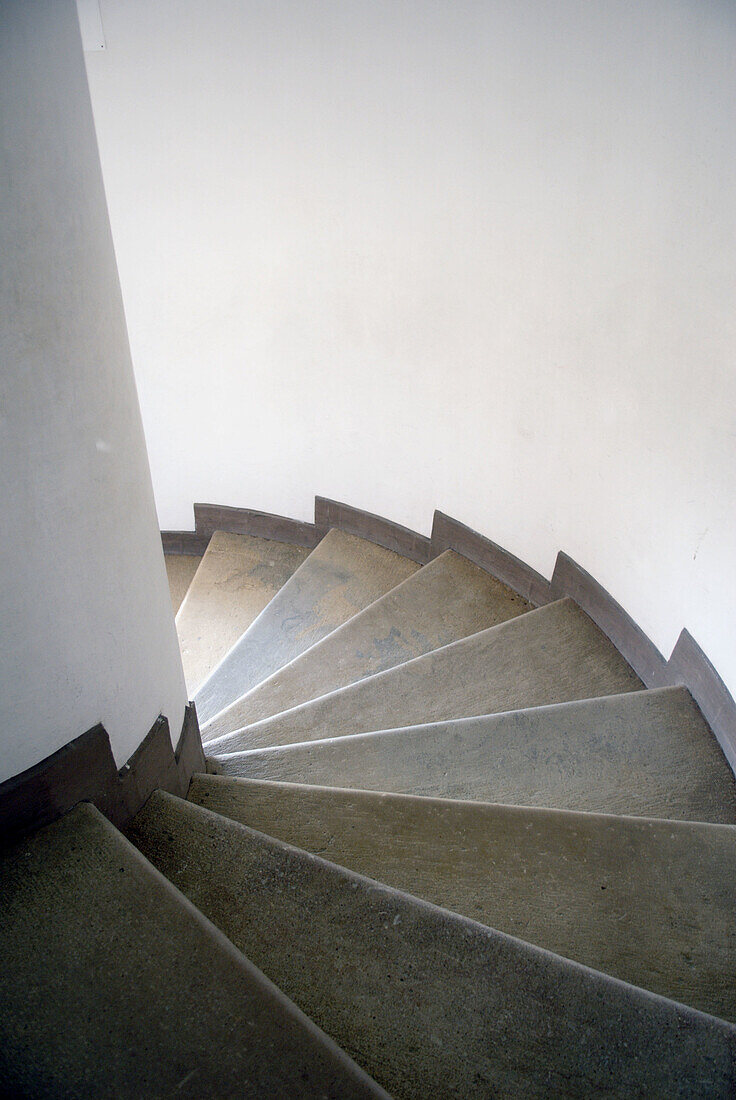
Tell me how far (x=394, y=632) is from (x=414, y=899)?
1.57 meters

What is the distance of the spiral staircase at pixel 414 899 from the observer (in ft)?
3.24

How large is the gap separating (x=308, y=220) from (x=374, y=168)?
1.09 ft

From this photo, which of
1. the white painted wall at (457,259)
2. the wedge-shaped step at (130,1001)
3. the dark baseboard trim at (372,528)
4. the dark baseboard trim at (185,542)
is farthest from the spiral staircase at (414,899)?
the dark baseboard trim at (185,542)

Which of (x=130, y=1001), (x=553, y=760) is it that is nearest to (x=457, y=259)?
(x=553, y=760)

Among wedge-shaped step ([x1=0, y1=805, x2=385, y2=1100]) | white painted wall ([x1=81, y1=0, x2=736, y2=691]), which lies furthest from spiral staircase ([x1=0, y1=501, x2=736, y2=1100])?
white painted wall ([x1=81, y1=0, x2=736, y2=691])

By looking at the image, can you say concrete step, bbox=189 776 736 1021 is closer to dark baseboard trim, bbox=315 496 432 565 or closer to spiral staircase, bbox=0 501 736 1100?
spiral staircase, bbox=0 501 736 1100

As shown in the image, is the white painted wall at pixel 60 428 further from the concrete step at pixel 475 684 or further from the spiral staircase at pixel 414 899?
the concrete step at pixel 475 684

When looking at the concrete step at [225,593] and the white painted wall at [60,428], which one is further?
the concrete step at [225,593]

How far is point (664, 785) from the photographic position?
190cm

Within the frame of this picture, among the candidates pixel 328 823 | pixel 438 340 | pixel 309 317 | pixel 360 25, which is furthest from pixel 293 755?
pixel 360 25

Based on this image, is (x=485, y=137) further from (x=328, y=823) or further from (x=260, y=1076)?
(x=260, y=1076)

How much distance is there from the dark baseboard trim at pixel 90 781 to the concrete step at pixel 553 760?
440 mm

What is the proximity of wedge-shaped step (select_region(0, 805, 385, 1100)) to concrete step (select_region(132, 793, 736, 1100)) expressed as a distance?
0.49ft

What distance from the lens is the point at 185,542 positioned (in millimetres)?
3703
